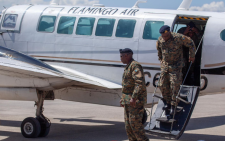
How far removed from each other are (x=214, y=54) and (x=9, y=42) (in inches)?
232

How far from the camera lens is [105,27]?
9406mm

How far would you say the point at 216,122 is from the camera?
11297 millimetres

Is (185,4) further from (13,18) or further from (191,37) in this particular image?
(13,18)

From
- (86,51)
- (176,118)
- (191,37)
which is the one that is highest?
(191,37)

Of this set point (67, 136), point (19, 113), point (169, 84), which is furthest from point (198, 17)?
point (19, 113)

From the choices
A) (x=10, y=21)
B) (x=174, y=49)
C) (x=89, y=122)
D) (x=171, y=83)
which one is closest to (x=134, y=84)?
(x=171, y=83)

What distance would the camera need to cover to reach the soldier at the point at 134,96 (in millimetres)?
6387

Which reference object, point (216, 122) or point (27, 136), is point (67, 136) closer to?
point (27, 136)

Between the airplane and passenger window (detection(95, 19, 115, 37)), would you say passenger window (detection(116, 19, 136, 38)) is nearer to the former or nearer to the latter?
the airplane

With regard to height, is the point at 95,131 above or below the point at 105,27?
below

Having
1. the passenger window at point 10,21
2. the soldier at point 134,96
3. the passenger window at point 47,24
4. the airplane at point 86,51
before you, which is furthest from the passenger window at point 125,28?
the passenger window at point 10,21

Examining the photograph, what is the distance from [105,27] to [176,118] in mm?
3227

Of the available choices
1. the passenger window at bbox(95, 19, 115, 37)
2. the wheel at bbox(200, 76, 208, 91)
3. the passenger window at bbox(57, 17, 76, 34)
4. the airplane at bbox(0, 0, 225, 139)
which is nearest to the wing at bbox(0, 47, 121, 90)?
the airplane at bbox(0, 0, 225, 139)

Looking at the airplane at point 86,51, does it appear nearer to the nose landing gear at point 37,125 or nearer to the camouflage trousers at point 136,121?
the nose landing gear at point 37,125
